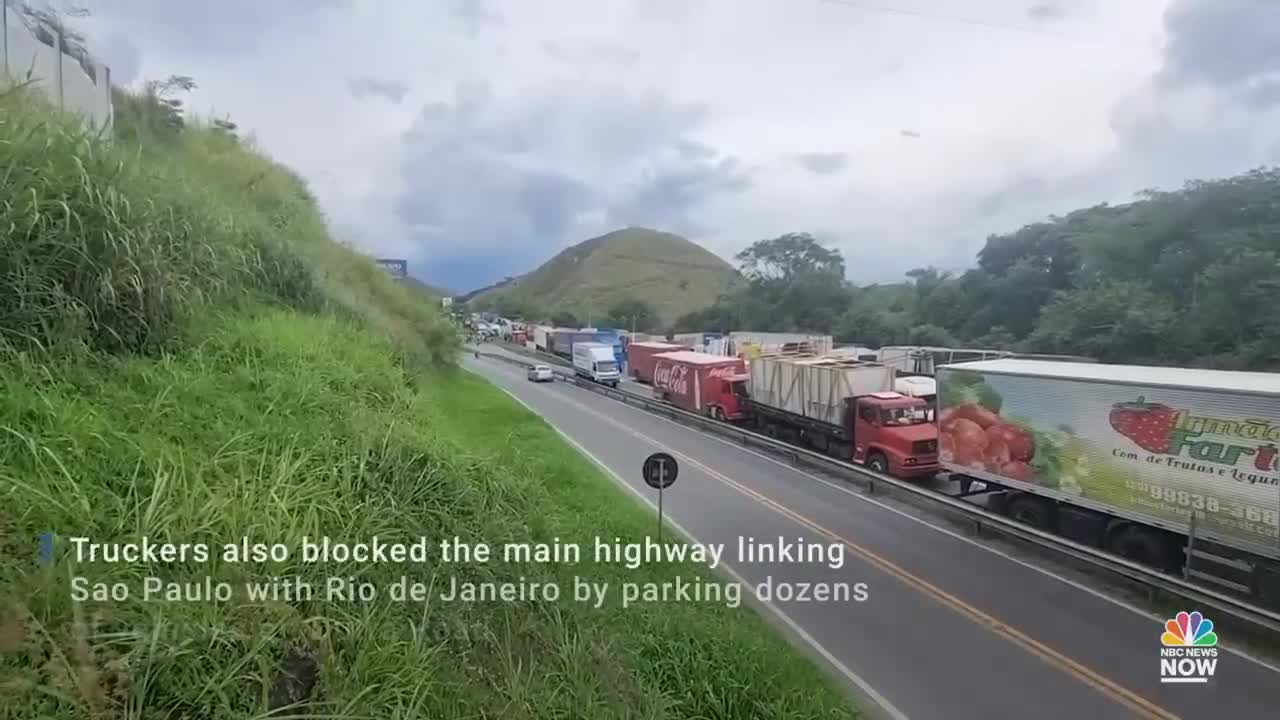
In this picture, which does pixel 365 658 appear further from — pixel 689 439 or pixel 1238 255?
pixel 689 439

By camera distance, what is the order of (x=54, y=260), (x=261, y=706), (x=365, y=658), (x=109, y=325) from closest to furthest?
(x=261, y=706) < (x=365, y=658) < (x=54, y=260) < (x=109, y=325)

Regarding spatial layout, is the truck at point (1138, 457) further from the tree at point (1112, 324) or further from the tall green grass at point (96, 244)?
the tall green grass at point (96, 244)

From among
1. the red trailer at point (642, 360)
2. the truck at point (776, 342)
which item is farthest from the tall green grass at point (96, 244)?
the red trailer at point (642, 360)

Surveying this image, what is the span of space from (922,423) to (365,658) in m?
13.9

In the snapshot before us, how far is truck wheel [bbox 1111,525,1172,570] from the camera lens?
895 cm

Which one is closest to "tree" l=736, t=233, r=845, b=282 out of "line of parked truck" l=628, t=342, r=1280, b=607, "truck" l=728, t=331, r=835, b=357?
"truck" l=728, t=331, r=835, b=357

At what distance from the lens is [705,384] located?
23.3 m

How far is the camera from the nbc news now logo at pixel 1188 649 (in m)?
6.50

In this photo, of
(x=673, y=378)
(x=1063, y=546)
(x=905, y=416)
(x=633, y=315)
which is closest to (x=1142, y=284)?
(x=905, y=416)

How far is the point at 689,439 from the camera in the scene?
19406 millimetres

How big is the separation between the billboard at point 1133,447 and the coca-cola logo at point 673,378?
1273 cm

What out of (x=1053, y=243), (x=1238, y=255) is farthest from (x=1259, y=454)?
(x=1053, y=243)

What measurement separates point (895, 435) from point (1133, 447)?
5.67 m

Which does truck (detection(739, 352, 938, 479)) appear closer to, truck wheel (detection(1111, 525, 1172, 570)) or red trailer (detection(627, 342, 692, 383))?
truck wheel (detection(1111, 525, 1172, 570))
